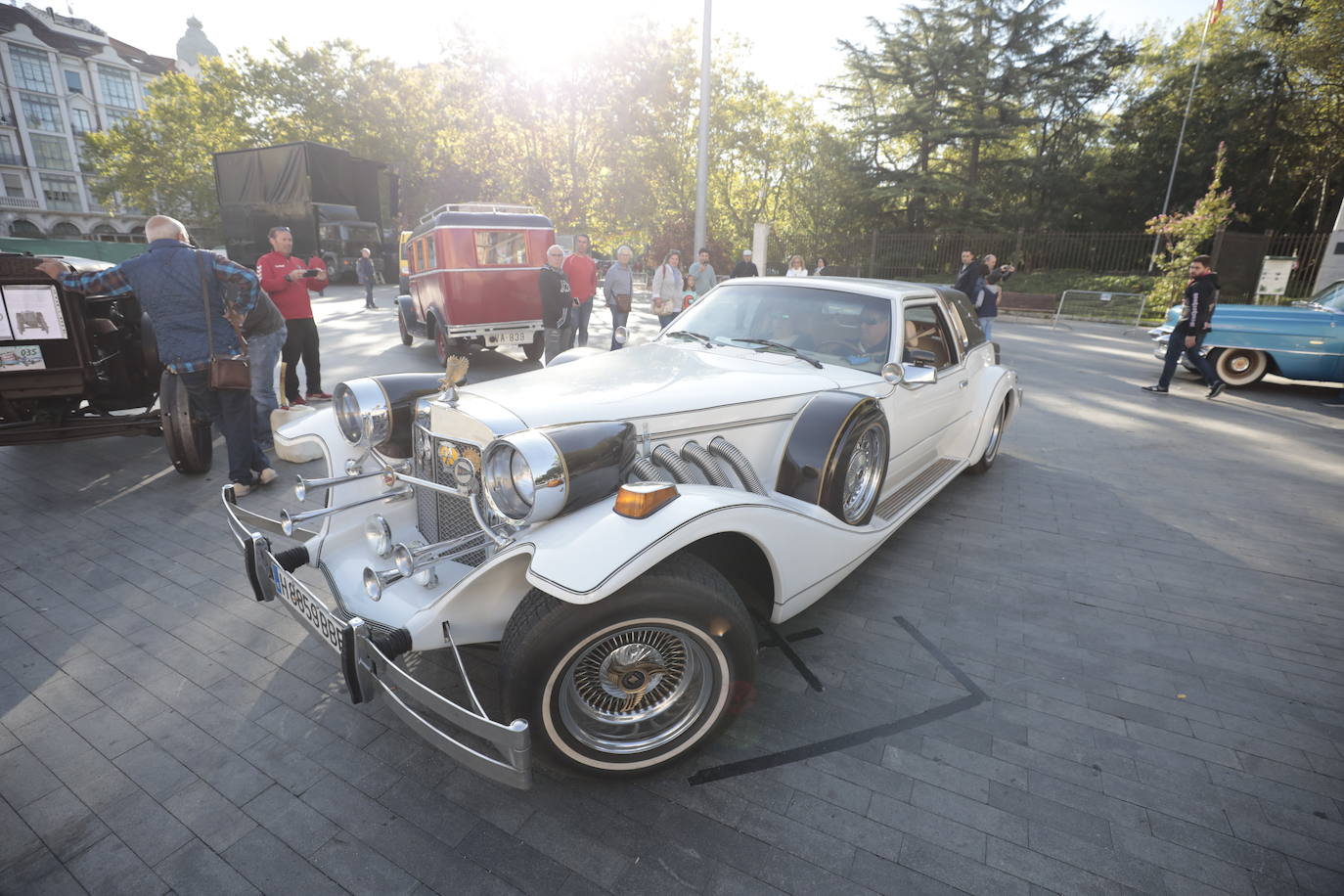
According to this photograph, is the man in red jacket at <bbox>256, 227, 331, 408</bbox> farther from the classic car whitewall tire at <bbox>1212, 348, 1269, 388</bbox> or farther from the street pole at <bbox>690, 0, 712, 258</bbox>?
the classic car whitewall tire at <bbox>1212, 348, 1269, 388</bbox>

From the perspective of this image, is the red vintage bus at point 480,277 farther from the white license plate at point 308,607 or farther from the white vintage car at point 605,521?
the white license plate at point 308,607

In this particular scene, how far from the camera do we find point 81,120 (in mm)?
49188

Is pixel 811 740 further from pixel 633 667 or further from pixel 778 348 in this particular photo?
pixel 778 348

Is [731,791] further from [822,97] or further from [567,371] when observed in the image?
[822,97]

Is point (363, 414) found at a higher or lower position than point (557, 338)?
higher

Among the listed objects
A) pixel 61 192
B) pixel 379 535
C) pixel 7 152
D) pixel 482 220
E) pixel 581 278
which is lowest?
pixel 379 535

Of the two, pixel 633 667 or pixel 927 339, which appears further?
pixel 927 339

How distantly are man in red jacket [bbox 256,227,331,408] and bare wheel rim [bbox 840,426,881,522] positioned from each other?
5516mm

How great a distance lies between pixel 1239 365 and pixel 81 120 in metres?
72.8

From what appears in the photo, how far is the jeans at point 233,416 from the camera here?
4.39m

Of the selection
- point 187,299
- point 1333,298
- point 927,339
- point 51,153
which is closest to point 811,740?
point 927,339

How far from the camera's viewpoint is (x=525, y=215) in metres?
10.7

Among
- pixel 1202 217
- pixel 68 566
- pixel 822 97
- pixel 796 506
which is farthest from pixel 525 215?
pixel 822 97

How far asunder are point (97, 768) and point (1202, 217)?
72.3 ft
